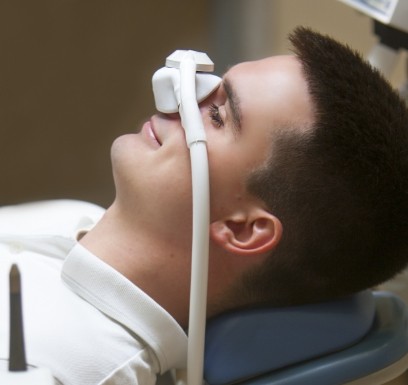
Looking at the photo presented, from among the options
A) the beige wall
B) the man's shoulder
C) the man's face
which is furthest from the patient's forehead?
the beige wall

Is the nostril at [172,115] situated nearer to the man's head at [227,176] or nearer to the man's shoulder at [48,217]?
the man's head at [227,176]

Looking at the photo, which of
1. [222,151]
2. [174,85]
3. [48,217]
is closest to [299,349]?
[222,151]

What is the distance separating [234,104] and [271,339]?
36 cm

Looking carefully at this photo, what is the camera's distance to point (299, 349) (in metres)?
1.01

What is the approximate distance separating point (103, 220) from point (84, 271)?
4.5 inches

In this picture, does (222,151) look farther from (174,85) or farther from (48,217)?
(48,217)

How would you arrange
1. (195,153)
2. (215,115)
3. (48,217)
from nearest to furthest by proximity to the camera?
(195,153) → (215,115) → (48,217)

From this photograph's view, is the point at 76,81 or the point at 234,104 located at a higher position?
the point at 234,104

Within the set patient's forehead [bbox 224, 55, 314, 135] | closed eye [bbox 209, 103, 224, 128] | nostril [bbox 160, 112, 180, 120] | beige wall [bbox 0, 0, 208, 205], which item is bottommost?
beige wall [bbox 0, 0, 208, 205]

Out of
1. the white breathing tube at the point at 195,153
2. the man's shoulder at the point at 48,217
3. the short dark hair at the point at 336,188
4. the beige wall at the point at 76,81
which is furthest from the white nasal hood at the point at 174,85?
the beige wall at the point at 76,81

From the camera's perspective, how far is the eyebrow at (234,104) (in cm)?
103

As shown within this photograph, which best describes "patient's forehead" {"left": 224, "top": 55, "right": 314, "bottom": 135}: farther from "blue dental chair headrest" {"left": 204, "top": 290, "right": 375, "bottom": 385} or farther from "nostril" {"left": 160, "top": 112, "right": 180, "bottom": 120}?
"blue dental chair headrest" {"left": 204, "top": 290, "right": 375, "bottom": 385}

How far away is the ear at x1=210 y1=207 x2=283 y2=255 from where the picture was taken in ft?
3.28

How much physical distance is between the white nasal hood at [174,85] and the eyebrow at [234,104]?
2cm
